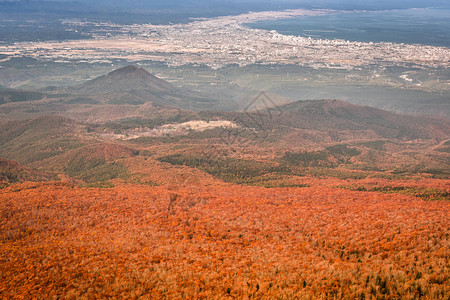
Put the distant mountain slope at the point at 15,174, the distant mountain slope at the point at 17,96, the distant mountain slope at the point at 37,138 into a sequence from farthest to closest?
the distant mountain slope at the point at 17,96, the distant mountain slope at the point at 37,138, the distant mountain slope at the point at 15,174

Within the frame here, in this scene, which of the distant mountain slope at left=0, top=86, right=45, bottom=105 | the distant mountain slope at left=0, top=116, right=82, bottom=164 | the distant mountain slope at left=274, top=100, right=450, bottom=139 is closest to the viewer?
the distant mountain slope at left=0, top=116, right=82, bottom=164

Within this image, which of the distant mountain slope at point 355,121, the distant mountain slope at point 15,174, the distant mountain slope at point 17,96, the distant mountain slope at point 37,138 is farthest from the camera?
the distant mountain slope at point 17,96

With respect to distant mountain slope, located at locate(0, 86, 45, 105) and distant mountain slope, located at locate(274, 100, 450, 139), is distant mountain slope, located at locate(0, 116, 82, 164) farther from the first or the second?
distant mountain slope, located at locate(0, 86, 45, 105)

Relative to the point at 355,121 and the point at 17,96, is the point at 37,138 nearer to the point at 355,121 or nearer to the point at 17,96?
the point at 17,96

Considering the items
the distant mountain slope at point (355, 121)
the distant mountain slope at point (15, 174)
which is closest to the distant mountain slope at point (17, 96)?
the distant mountain slope at point (355, 121)

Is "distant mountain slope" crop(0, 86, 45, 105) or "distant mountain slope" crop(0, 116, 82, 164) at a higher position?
"distant mountain slope" crop(0, 86, 45, 105)

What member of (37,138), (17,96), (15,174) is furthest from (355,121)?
(17,96)

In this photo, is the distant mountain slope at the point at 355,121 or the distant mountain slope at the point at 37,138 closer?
the distant mountain slope at the point at 37,138

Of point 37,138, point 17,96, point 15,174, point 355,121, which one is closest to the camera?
point 15,174

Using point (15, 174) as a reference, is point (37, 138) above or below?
below

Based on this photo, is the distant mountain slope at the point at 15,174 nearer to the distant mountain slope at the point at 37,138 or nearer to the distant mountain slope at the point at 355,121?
the distant mountain slope at the point at 37,138

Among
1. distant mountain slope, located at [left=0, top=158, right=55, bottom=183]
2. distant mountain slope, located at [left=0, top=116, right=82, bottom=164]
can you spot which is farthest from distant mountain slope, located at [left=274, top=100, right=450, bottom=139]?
distant mountain slope, located at [left=0, top=158, right=55, bottom=183]
